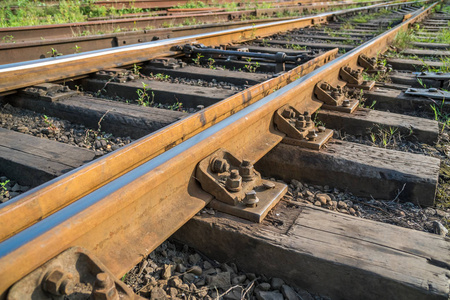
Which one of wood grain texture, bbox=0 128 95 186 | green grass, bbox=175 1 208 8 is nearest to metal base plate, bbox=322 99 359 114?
wood grain texture, bbox=0 128 95 186

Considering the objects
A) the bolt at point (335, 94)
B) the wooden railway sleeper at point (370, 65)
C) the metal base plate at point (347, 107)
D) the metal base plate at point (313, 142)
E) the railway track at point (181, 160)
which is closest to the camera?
the railway track at point (181, 160)

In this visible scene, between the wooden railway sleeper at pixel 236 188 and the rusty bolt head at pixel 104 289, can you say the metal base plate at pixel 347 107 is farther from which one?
the rusty bolt head at pixel 104 289

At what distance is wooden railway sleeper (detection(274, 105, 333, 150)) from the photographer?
240 centimetres

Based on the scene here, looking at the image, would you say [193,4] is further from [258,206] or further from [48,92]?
[258,206]

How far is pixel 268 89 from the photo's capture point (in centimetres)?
305

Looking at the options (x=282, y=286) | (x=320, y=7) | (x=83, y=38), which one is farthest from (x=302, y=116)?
(x=320, y=7)

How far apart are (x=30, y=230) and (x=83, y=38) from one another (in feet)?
13.9

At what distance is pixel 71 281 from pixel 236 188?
799 mm

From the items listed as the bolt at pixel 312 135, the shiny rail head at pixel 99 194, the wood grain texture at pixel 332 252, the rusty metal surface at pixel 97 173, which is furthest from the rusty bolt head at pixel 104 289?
the bolt at pixel 312 135

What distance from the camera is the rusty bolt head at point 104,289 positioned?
1.12 meters

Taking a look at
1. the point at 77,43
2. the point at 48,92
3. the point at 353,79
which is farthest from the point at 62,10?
the point at 353,79

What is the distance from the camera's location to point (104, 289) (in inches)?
44.1

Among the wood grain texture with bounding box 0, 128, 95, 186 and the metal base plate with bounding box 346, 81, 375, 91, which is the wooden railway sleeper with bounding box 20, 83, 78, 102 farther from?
the metal base plate with bounding box 346, 81, 375, 91

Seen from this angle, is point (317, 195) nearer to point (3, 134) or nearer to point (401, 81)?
point (3, 134)
